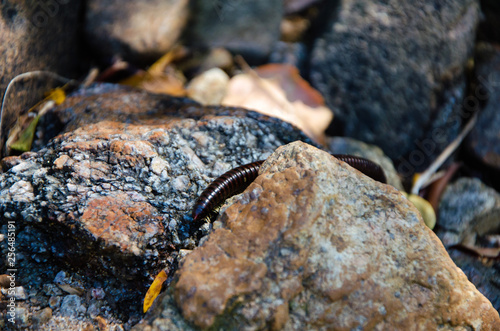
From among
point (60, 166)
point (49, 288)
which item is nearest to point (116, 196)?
point (60, 166)

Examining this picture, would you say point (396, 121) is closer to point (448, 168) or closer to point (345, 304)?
point (448, 168)

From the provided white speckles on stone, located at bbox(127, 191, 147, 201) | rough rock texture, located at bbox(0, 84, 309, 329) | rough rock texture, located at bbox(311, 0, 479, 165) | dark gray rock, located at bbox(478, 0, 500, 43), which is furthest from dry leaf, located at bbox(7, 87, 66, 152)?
dark gray rock, located at bbox(478, 0, 500, 43)

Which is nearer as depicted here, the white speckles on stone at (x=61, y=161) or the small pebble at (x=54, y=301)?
the small pebble at (x=54, y=301)

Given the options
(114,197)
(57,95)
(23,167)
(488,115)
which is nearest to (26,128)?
Answer: (57,95)

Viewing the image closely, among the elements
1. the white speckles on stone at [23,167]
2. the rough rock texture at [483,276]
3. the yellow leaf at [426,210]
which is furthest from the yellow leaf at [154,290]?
the yellow leaf at [426,210]

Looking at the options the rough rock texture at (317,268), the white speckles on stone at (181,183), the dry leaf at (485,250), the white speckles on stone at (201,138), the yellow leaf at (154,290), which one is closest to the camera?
the rough rock texture at (317,268)

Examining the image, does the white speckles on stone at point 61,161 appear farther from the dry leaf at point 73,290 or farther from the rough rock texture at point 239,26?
the rough rock texture at point 239,26
